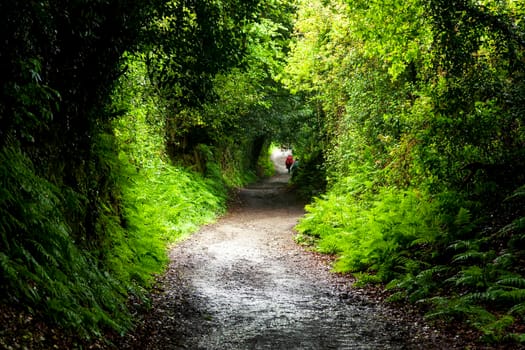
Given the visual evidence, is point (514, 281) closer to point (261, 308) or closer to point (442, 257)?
point (442, 257)

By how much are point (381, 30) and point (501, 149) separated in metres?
4.17

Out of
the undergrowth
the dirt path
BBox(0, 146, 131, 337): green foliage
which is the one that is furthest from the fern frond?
BBox(0, 146, 131, 337): green foliage

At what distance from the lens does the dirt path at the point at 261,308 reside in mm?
6848

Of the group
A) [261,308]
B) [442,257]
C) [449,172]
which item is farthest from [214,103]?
[442,257]

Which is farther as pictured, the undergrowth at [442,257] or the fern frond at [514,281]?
the fern frond at [514,281]

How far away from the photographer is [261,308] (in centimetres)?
875

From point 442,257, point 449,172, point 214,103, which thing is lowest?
point 442,257

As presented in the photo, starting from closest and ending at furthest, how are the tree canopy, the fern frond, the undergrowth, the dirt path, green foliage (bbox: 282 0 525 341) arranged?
the tree canopy
the dirt path
the undergrowth
the fern frond
green foliage (bbox: 282 0 525 341)

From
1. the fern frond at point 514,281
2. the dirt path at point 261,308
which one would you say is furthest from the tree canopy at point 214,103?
the dirt path at point 261,308

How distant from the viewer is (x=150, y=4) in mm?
7215

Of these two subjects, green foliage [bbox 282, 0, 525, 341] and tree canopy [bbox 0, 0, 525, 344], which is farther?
green foliage [bbox 282, 0, 525, 341]

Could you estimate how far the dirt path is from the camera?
6848 mm

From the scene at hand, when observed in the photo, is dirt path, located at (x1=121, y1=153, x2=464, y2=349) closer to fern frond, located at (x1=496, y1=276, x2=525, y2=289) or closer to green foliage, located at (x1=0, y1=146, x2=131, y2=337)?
green foliage, located at (x1=0, y1=146, x2=131, y2=337)

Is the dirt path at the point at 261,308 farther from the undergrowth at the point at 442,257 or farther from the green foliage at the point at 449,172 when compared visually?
the green foliage at the point at 449,172
